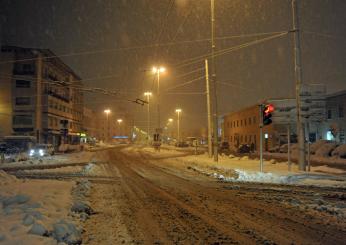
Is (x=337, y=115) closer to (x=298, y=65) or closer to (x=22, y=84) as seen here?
(x=298, y=65)

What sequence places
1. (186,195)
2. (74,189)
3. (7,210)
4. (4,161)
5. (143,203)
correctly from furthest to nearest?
(4,161) < (74,189) < (186,195) < (143,203) < (7,210)

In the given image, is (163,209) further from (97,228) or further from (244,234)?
(244,234)

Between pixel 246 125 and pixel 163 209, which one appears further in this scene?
pixel 246 125

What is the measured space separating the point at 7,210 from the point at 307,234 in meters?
6.19

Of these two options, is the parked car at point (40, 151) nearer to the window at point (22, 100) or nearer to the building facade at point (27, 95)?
the building facade at point (27, 95)

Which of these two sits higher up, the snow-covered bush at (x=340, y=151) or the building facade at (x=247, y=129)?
the building facade at (x=247, y=129)

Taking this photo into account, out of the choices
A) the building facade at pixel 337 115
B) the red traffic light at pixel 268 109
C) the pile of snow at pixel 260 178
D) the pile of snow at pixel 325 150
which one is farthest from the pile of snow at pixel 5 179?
the building facade at pixel 337 115

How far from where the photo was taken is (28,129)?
6606cm

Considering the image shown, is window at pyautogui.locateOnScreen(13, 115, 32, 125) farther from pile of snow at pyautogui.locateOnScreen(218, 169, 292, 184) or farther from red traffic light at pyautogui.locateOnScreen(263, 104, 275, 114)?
red traffic light at pyautogui.locateOnScreen(263, 104, 275, 114)

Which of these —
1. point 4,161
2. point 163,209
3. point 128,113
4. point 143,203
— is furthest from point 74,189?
point 128,113

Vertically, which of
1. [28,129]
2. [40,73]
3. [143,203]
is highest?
[40,73]

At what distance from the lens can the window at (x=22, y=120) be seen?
65.8 m

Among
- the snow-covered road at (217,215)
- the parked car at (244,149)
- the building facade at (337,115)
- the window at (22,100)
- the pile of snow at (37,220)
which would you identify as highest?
the window at (22,100)

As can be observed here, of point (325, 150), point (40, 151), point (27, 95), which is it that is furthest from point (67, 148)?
point (325, 150)
